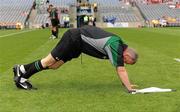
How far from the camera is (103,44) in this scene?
706 cm

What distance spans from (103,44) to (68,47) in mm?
583

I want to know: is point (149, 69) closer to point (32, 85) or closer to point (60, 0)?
point (32, 85)

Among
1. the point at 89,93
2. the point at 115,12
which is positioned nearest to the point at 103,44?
the point at 89,93

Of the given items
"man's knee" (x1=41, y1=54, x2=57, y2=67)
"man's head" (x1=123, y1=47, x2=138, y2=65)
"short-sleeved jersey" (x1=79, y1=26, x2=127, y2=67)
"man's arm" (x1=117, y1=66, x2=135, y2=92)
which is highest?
"short-sleeved jersey" (x1=79, y1=26, x2=127, y2=67)

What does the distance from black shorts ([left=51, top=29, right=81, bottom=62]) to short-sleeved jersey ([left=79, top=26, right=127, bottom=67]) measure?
9cm

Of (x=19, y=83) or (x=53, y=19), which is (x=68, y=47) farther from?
(x=53, y=19)

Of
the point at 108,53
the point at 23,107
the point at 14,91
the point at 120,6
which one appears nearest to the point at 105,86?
the point at 108,53

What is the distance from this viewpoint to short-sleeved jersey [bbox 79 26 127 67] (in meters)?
6.89

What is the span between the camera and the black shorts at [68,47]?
7.28 meters

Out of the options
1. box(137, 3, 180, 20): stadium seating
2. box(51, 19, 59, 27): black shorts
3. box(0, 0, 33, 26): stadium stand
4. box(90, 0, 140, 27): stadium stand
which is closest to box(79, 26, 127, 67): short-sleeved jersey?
box(51, 19, 59, 27): black shorts

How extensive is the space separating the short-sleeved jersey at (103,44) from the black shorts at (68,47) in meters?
0.09

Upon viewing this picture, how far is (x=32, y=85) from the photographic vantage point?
7680mm

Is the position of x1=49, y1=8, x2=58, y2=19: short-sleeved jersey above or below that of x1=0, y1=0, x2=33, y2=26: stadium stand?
above

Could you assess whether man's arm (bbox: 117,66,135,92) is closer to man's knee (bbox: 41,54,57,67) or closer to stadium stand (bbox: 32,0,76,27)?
man's knee (bbox: 41,54,57,67)
